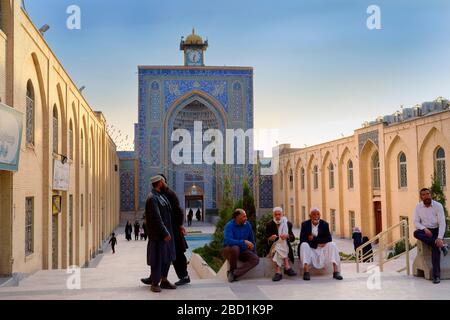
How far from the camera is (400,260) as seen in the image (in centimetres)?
1119

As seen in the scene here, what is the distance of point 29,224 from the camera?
816 centimetres

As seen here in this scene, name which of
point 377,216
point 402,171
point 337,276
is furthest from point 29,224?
point 377,216

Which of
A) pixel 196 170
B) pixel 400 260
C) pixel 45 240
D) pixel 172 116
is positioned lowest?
pixel 400 260

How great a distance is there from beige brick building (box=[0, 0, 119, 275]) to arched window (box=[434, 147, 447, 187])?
33.7 feet

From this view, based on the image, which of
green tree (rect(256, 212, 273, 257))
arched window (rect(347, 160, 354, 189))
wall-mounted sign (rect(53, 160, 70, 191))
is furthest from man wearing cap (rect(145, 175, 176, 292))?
arched window (rect(347, 160, 354, 189))

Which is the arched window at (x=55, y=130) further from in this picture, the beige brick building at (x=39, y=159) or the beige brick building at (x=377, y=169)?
the beige brick building at (x=377, y=169)

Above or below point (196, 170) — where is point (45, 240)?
below

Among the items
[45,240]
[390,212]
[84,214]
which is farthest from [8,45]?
[390,212]

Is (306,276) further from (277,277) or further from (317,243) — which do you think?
(317,243)

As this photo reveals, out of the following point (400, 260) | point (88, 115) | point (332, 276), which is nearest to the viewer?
point (332, 276)

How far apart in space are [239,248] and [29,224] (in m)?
3.93

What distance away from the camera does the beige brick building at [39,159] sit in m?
6.89
